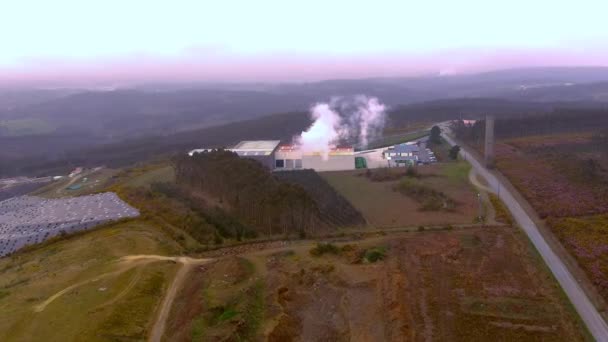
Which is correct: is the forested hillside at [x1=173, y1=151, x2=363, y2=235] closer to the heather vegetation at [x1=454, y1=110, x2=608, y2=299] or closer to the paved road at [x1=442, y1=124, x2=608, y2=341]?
the paved road at [x1=442, y1=124, x2=608, y2=341]

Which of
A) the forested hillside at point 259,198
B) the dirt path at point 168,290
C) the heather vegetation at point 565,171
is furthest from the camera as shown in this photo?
the forested hillside at point 259,198

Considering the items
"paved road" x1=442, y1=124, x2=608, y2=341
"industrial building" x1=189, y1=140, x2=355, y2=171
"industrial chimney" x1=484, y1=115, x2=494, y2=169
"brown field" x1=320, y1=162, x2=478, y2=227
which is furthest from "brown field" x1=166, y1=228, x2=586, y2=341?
"industrial building" x1=189, y1=140, x2=355, y2=171

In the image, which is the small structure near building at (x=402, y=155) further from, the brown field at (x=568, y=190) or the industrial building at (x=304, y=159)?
the brown field at (x=568, y=190)

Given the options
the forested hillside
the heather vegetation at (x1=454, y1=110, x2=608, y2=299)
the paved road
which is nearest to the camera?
the paved road

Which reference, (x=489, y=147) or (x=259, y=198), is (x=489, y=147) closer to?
(x=489, y=147)

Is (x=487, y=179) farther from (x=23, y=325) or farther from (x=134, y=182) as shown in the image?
(x=23, y=325)

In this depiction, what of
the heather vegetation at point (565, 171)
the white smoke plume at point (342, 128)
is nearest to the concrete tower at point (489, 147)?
the heather vegetation at point (565, 171)
